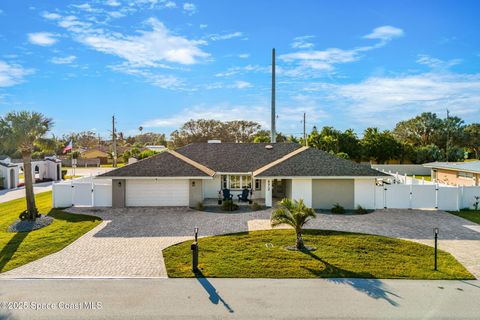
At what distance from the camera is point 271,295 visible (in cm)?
1020

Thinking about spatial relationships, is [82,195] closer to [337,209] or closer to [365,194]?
[337,209]

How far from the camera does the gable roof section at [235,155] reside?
2664 centimetres

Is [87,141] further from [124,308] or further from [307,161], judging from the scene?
[124,308]

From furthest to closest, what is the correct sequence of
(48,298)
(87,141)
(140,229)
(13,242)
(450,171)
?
1. (87,141)
2. (450,171)
3. (140,229)
4. (13,242)
5. (48,298)

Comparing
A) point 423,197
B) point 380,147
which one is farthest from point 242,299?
point 380,147

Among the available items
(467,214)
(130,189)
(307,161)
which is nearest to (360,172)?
(307,161)

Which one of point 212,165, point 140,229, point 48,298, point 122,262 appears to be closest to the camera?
point 48,298

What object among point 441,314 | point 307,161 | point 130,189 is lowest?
point 441,314

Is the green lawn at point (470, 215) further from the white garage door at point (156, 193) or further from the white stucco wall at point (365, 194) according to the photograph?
the white garage door at point (156, 193)

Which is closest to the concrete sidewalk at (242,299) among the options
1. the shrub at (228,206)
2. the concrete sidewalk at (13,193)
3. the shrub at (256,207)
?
the shrub at (228,206)

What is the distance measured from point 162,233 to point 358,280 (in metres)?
9.56

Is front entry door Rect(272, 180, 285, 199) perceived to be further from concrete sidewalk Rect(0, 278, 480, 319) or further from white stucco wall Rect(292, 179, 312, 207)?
concrete sidewalk Rect(0, 278, 480, 319)

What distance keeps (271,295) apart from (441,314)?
455 centimetres

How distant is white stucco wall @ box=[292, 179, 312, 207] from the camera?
75.2ft
